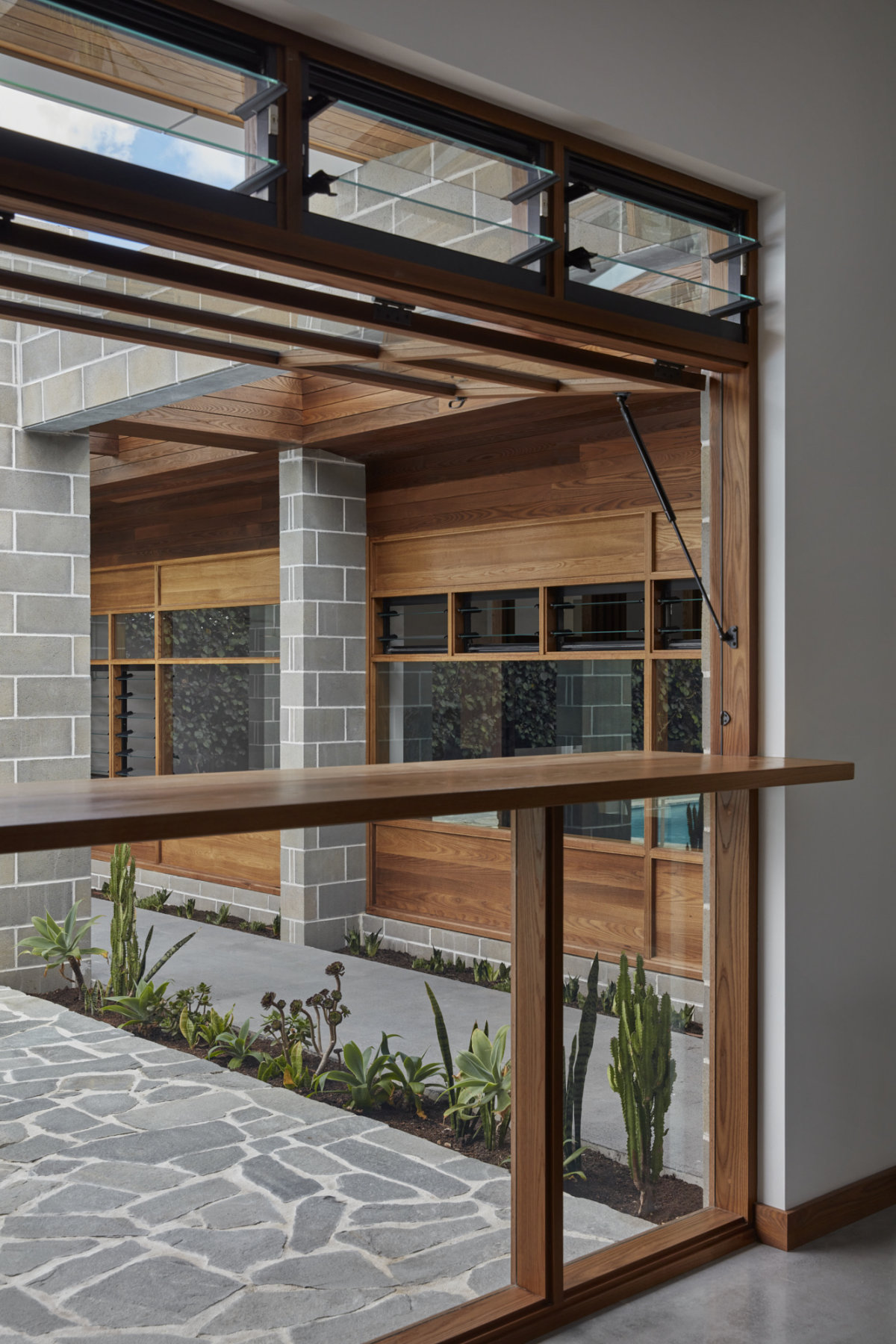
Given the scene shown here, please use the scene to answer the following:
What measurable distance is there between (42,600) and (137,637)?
143 centimetres

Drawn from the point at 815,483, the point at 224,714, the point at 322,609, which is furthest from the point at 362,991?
the point at 224,714

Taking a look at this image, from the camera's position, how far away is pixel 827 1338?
241 centimetres

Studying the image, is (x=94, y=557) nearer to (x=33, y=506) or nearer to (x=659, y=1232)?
(x=33, y=506)

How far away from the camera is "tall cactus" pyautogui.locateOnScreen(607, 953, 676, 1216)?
2.70 meters

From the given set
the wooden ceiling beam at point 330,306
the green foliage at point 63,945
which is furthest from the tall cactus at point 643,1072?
the wooden ceiling beam at point 330,306

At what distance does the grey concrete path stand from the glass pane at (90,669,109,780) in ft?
13.2

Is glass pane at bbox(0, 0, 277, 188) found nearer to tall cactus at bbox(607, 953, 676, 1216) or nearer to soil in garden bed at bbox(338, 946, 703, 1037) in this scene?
soil in garden bed at bbox(338, 946, 703, 1037)

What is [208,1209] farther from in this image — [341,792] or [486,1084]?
[341,792]

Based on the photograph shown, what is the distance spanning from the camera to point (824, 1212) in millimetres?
2867

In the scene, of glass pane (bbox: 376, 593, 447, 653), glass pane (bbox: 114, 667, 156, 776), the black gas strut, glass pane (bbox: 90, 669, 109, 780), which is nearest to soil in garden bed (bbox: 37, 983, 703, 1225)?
the black gas strut

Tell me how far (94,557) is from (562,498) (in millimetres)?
3191

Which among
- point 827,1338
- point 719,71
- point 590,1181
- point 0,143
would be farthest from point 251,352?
point 827,1338

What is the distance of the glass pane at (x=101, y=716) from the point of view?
21.0ft

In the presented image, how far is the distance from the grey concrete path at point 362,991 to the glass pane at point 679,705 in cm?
174
